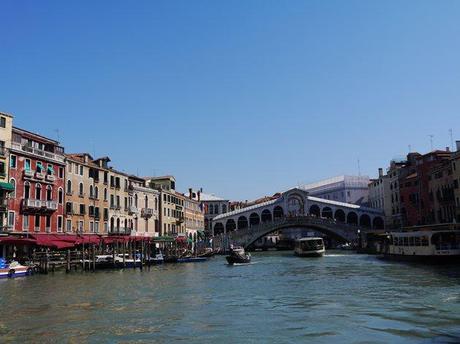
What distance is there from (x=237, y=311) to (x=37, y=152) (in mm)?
24365

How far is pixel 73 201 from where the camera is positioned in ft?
129

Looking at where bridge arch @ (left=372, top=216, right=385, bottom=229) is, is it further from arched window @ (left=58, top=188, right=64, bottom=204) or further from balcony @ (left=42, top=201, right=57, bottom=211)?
balcony @ (left=42, top=201, right=57, bottom=211)

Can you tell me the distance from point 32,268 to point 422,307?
23142 millimetres

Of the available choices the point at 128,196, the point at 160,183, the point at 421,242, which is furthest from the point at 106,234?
the point at 421,242

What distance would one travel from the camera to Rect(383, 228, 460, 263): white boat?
3188 cm

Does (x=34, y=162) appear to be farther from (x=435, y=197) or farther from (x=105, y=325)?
(x=435, y=197)

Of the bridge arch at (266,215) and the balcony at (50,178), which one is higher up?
the balcony at (50,178)

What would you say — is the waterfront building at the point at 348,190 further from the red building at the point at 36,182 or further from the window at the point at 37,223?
the window at the point at 37,223

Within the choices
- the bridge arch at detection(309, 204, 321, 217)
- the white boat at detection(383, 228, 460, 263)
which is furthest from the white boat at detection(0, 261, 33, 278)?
the bridge arch at detection(309, 204, 321, 217)

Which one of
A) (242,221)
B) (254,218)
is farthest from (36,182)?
(254,218)

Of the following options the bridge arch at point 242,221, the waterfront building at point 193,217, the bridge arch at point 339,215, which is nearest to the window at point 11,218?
the waterfront building at point 193,217

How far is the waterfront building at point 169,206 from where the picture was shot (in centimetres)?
5603

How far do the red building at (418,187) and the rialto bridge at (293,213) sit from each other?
936cm

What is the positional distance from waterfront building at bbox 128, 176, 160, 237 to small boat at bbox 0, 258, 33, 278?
1945 cm
